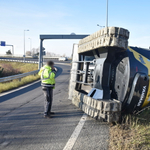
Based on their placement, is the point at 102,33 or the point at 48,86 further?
the point at 48,86

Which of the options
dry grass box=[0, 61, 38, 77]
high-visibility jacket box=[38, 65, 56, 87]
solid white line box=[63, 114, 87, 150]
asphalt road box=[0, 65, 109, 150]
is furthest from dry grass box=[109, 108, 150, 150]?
dry grass box=[0, 61, 38, 77]

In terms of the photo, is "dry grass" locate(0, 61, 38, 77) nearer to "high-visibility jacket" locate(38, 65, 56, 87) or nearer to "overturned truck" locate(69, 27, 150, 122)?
"high-visibility jacket" locate(38, 65, 56, 87)

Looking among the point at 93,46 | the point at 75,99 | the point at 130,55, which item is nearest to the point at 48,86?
the point at 75,99

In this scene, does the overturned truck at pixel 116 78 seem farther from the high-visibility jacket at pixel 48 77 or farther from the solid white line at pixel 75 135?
the high-visibility jacket at pixel 48 77

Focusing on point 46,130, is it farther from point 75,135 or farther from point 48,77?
point 48,77

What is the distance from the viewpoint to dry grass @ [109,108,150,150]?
2.78m

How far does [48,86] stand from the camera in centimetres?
453

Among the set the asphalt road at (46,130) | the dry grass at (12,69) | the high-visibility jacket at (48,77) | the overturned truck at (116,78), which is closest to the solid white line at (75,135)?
the asphalt road at (46,130)

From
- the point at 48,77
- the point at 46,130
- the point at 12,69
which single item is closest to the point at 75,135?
the point at 46,130

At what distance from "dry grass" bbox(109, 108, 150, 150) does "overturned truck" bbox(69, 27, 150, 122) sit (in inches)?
10.3

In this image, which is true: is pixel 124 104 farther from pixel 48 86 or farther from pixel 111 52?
pixel 48 86

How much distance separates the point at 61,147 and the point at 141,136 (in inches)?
60.6

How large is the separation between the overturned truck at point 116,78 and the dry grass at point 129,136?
262 mm

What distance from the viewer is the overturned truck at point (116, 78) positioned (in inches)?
141
